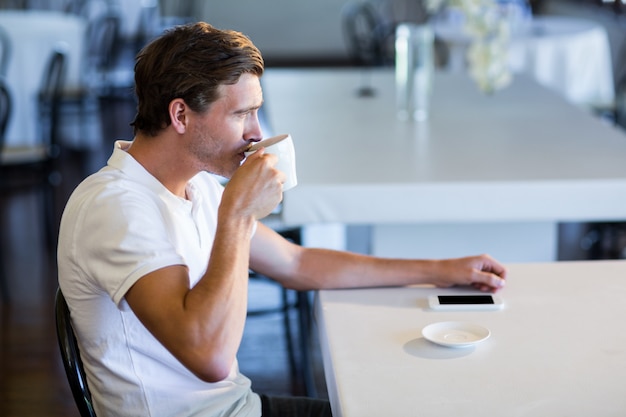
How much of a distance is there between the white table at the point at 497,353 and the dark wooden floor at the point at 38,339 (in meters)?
1.20

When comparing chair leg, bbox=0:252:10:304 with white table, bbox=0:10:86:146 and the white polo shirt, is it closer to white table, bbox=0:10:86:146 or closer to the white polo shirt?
white table, bbox=0:10:86:146

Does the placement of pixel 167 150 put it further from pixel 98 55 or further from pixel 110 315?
pixel 98 55

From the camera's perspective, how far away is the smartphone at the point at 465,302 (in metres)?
1.61

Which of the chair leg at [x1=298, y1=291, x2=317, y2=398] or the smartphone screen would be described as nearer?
the smartphone screen

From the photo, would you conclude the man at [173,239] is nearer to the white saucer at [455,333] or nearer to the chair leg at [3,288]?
the white saucer at [455,333]

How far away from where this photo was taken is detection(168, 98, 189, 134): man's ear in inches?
57.4

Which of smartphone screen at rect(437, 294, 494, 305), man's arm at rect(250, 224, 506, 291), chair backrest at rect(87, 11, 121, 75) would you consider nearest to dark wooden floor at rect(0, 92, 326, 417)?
man's arm at rect(250, 224, 506, 291)

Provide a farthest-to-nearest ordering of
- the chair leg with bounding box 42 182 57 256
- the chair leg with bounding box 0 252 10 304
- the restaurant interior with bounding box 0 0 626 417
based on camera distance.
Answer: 1. the chair leg with bounding box 42 182 57 256
2. the chair leg with bounding box 0 252 10 304
3. the restaurant interior with bounding box 0 0 626 417

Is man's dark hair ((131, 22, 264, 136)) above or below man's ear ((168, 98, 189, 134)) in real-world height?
above

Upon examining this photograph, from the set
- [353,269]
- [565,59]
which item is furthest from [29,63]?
[353,269]

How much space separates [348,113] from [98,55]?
3862 millimetres

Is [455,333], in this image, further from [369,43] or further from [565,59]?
[369,43]

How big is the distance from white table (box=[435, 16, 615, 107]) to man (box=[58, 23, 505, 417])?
4.16 meters

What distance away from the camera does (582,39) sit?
5.62 meters
